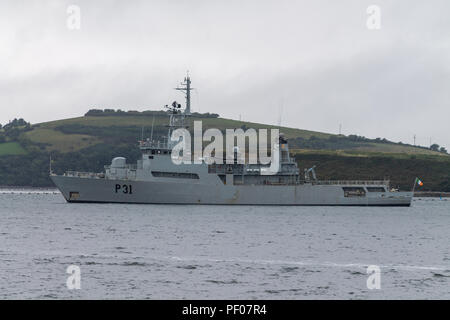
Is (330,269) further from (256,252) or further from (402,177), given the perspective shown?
(402,177)

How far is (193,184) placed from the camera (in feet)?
219

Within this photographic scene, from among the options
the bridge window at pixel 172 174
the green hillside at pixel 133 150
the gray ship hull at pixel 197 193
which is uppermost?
the green hillside at pixel 133 150

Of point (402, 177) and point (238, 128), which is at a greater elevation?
point (238, 128)

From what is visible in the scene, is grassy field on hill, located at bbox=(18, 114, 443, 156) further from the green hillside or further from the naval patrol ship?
the naval patrol ship

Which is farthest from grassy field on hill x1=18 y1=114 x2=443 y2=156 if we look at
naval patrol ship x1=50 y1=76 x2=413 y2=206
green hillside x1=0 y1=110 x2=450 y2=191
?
naval patrol ship x1=50 y1=76 x2=413 y2=206

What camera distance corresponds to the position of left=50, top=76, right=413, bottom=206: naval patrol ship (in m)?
65.8

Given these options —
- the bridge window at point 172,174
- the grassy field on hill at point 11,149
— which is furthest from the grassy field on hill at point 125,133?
the bridge window at point 172,174

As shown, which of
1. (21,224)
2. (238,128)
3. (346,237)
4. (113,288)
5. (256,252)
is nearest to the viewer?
(113,288)

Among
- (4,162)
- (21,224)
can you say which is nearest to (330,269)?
(21,224)

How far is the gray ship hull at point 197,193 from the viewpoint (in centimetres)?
6619

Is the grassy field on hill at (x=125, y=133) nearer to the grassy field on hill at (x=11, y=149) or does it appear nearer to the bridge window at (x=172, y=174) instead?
the grassy field on hill at (x=11, y=149)

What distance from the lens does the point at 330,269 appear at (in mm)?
27516

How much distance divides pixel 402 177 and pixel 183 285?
108816 mm

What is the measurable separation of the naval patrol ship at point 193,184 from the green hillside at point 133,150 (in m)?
44.3
